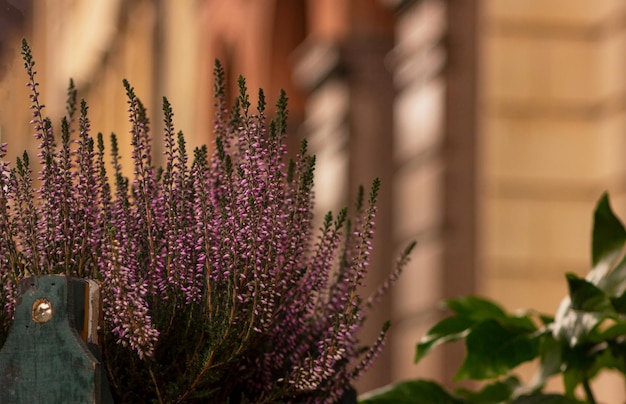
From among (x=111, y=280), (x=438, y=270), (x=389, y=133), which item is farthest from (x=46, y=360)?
(x=389, y=133)

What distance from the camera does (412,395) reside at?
5.26 feet

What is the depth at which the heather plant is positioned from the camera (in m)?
1.17

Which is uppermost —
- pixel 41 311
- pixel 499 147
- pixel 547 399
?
pixel 499 147

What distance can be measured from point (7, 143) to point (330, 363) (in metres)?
0.34

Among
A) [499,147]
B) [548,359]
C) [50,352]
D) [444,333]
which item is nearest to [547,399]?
[548,359]

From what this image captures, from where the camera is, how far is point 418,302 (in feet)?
19.7

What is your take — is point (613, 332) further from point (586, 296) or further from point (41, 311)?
point (41, 311)

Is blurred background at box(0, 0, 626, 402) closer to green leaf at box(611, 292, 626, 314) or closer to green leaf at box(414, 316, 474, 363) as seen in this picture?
green leaf at box(414, 316, 474, 363)

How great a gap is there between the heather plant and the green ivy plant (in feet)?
0.89

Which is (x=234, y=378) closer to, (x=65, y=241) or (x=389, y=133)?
(x=65, y=241)

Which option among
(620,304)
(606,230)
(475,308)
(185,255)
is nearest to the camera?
(185,255)

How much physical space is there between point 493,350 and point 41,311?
56 cm

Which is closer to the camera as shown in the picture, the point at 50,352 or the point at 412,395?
the point at 50,352

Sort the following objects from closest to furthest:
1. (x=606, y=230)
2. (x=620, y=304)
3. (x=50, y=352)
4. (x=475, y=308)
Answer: (x=50, y=352)
(x=620, y=304)
(x=606, y=230)
(x=475, y=308)
